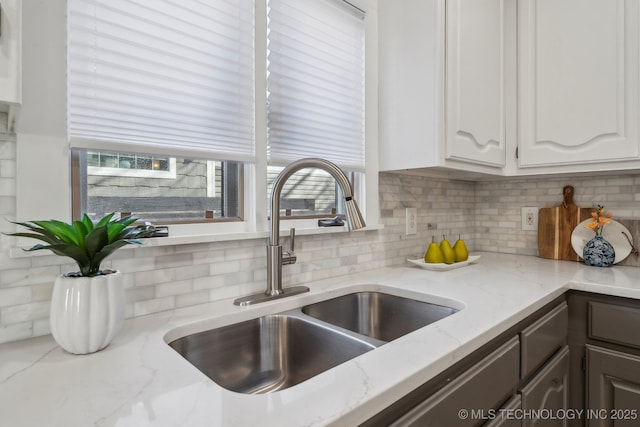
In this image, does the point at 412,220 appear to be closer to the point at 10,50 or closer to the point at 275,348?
the point at 275,348

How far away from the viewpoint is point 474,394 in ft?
2.75

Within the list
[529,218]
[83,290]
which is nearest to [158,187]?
[83,290]

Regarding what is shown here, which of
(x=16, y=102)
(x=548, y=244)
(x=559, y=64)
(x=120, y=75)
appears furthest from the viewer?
(x=548, y=244)

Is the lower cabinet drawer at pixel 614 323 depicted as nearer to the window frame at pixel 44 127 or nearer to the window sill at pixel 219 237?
the window sill at pixel 219 237

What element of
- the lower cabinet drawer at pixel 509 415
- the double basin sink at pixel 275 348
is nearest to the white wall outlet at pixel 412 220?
the double basin sink at pixel 275 348

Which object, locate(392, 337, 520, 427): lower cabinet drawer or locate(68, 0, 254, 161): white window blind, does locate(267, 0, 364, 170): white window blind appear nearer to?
locate(68, 0, 254, 161): white window blind

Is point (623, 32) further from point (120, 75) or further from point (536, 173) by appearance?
point (120, 75)

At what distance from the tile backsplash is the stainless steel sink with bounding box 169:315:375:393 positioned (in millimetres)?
179

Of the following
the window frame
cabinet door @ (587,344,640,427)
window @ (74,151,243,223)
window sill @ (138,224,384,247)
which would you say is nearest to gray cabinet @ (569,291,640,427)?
cabinet door @ (587,344,640,427)

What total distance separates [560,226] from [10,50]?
2356 millimetres

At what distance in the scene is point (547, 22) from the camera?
5.64 feet

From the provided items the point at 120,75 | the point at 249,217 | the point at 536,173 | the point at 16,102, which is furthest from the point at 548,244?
the point at 16,102

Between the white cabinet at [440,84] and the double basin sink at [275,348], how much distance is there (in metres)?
0.70

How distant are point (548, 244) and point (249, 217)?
5.74 ft
